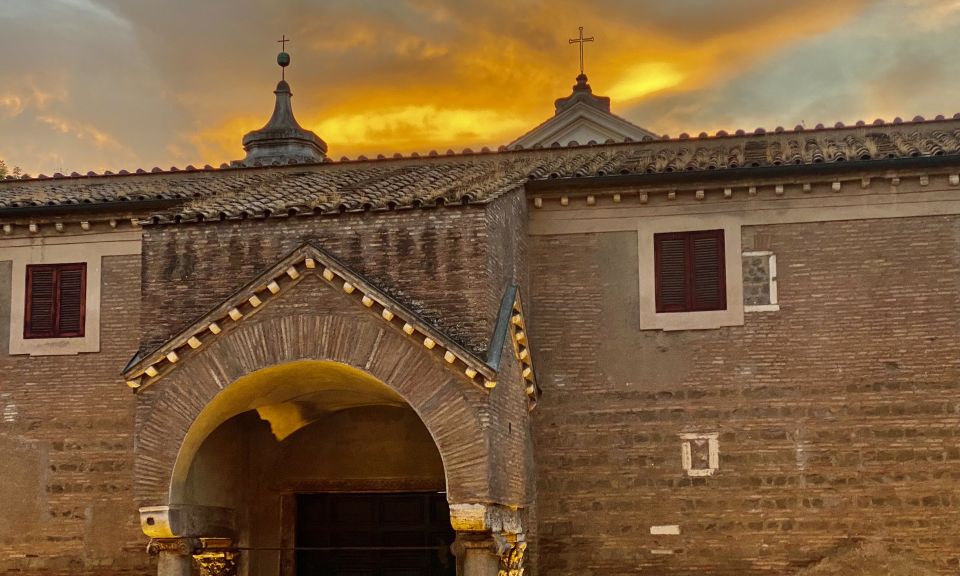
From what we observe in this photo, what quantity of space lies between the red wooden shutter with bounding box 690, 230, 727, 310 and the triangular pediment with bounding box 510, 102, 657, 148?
9.31 m

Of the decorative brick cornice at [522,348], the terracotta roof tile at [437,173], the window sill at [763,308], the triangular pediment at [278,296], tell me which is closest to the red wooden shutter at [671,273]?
the window sill at [763,308]

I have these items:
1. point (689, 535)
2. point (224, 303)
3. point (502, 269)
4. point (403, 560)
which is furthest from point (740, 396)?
point (224, 303)

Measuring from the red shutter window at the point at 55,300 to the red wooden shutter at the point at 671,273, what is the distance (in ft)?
27.9

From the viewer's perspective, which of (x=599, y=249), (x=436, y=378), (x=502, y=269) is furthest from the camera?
(x=599, y=249)

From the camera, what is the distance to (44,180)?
2134 centimetres

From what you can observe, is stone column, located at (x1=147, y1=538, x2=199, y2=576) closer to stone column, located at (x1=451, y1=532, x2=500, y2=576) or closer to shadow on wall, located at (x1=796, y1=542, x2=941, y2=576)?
stone column, located at (x1=451, y1=532, x2=500, y2=576)

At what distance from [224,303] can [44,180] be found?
7.19 metres

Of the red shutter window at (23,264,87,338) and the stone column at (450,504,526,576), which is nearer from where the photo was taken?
the stone column at (450,504,526,576)

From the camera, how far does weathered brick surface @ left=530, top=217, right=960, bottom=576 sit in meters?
17.0

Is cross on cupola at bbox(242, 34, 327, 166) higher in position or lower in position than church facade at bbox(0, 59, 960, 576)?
higher

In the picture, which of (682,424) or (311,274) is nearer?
(311,274)

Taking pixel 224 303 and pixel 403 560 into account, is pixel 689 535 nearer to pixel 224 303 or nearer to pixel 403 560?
pixel 403 560

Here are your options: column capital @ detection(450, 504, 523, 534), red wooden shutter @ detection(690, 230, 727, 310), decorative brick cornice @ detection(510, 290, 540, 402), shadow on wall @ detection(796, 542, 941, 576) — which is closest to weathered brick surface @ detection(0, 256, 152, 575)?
column capital @ detection(450, 504, 523, 534)

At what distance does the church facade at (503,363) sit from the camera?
15867mm
